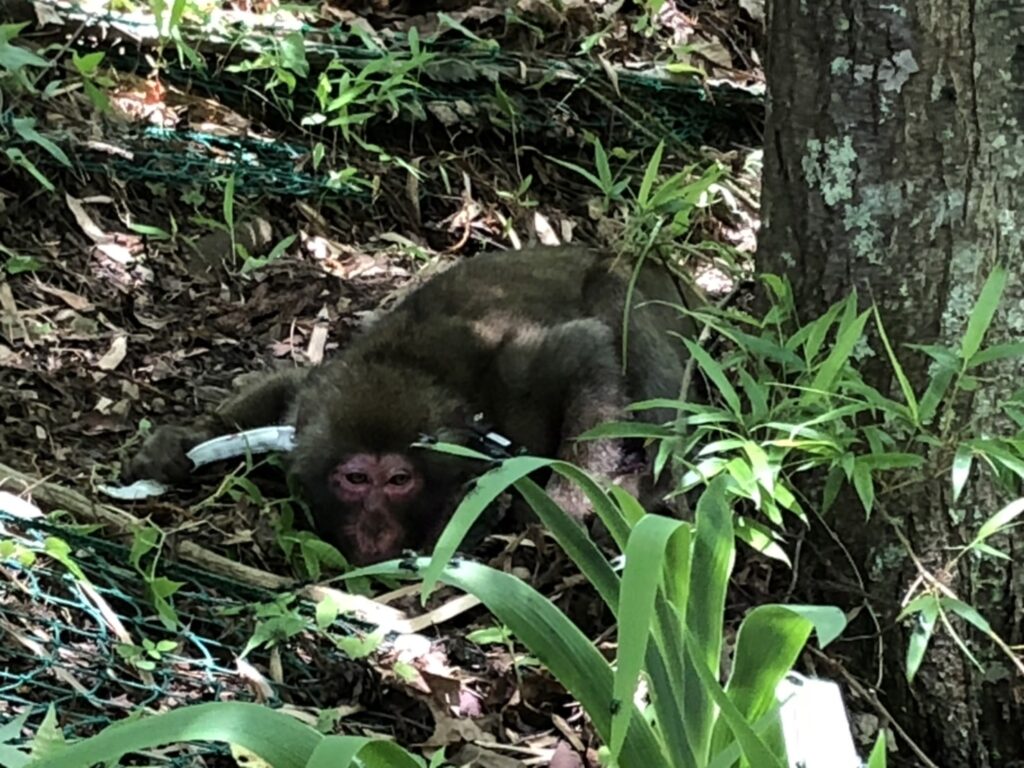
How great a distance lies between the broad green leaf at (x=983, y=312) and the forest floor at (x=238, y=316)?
1.27m

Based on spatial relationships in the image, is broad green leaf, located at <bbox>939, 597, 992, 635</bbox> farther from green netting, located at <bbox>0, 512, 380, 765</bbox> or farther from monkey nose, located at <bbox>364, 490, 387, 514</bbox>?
monkey nose, located at <bbox>364, 490, 387, 514</bbox>

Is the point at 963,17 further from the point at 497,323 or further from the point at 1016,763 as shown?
the point at 497,323

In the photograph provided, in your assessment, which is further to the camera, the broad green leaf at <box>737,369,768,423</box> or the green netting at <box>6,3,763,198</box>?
the green netting at <box>6,3,763,198</box>

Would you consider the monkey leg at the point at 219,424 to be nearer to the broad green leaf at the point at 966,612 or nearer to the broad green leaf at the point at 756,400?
the broad green leaf at the point at 756,400

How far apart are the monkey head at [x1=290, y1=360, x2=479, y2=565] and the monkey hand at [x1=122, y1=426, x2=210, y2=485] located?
1.21 feet

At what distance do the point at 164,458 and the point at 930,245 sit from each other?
2.54m

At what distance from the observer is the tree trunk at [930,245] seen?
3238 millimetres

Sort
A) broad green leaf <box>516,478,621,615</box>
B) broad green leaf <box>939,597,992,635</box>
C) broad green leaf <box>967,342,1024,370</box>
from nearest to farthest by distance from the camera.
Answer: broad green leaf <box>516,478,621,615</box> < broad green leaf <box>939,597,992,635</box> < broad green leaf <box>967,342,1024,370</box>

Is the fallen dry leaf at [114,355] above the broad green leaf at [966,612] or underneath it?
underneath

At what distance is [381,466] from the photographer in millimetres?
4578

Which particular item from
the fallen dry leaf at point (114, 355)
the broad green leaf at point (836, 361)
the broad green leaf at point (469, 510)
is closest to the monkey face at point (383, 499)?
the fallen dry leaf at point (114, 355)

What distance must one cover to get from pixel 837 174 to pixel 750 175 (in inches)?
120

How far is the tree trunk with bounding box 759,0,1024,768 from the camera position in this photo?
10.6ft

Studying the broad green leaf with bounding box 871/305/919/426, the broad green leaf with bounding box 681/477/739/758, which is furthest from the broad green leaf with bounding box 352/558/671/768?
the broad green leaf with bounding box 871/305/919/426
